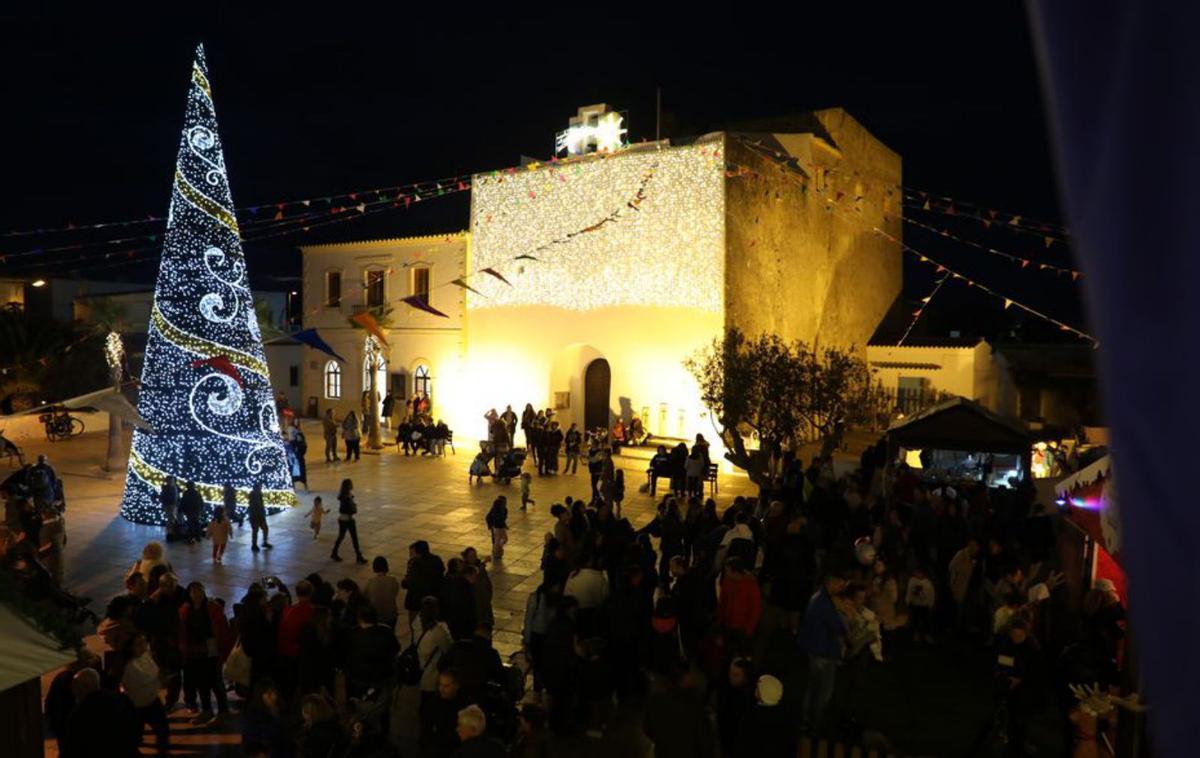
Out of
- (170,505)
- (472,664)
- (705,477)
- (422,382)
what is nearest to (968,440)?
(705,477)

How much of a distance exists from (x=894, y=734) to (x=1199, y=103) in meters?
6.88

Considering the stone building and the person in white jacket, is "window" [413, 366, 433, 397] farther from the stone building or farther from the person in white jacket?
the person in white jacket

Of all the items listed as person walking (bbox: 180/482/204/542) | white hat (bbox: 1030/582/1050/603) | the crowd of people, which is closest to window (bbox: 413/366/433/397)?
person walking (bbox: 180/482/204/542)

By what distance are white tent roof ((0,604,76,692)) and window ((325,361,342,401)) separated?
23.4 meters

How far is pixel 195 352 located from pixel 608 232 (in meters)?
10.7

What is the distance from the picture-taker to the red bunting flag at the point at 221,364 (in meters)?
13.7

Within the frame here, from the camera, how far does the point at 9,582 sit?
473 centimetres

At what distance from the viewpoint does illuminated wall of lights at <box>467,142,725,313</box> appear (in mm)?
19844

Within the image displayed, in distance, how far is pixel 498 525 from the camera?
11414mm

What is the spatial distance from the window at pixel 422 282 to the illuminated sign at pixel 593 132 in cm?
569

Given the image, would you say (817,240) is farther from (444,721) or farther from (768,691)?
(444,721)

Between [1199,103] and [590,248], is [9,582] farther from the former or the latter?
[590,248]

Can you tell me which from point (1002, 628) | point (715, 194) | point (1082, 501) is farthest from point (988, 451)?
point (715, 194)

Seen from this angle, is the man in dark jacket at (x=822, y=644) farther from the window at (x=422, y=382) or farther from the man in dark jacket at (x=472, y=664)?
the window at (x=422, y=382)
